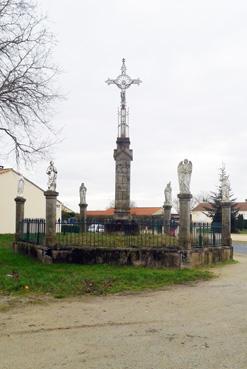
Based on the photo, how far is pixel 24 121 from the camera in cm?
1591

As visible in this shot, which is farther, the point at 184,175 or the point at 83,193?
the point at 83,193

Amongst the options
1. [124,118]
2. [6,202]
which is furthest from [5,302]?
[6,202]

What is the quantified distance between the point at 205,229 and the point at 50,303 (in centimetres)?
935

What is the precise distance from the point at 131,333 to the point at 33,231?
11937 mm

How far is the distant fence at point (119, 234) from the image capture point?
15.8m

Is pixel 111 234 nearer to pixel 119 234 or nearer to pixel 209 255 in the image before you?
pixel 119 234

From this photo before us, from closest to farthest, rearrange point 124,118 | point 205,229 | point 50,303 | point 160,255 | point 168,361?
point 168,361
point 50,303
point 160,255
point 205,229
point 124,118

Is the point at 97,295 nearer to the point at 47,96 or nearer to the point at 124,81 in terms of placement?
the point at 47,96

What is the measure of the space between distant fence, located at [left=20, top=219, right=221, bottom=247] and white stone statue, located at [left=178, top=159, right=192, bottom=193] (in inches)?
59.9

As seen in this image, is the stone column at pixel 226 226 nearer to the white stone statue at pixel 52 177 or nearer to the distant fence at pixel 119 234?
the distant fence at pixel 119 234

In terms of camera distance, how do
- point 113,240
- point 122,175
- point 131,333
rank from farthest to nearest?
1. point 122,175
2. point 113,240
3. point 131,333

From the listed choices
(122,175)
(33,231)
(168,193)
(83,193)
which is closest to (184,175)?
(122,175)

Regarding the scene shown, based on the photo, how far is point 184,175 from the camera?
15805 millimetres

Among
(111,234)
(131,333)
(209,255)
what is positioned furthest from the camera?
(111,234)
